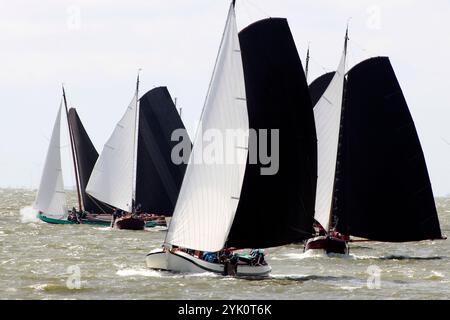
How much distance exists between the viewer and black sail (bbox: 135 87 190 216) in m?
88.2

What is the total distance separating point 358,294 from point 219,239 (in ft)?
18.9

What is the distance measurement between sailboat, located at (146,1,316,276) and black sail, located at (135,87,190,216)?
41.9m

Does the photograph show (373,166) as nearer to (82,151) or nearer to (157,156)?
(157,156)

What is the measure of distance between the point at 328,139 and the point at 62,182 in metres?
34.8

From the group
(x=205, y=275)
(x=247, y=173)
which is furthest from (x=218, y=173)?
(x=205, y=275)

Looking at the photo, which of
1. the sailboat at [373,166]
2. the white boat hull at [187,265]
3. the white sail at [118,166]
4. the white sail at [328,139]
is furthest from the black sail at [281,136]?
the white sail at [118,166]

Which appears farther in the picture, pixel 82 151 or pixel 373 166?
pixel 82 151

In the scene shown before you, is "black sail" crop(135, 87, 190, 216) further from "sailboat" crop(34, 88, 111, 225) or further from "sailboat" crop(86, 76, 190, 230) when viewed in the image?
"sailboat" crop(34, 88, 111, 225)

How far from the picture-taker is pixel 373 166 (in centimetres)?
5938

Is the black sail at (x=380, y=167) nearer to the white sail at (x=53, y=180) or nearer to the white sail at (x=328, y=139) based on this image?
the white sail at (x=328, y=139)

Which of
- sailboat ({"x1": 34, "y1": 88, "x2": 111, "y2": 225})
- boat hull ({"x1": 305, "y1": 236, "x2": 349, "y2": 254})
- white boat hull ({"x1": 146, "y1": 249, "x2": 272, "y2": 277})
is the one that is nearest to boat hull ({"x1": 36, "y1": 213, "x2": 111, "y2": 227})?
sailboat ({"x1": 34, "y1": 88, "x2": 111, "y2": 225})
